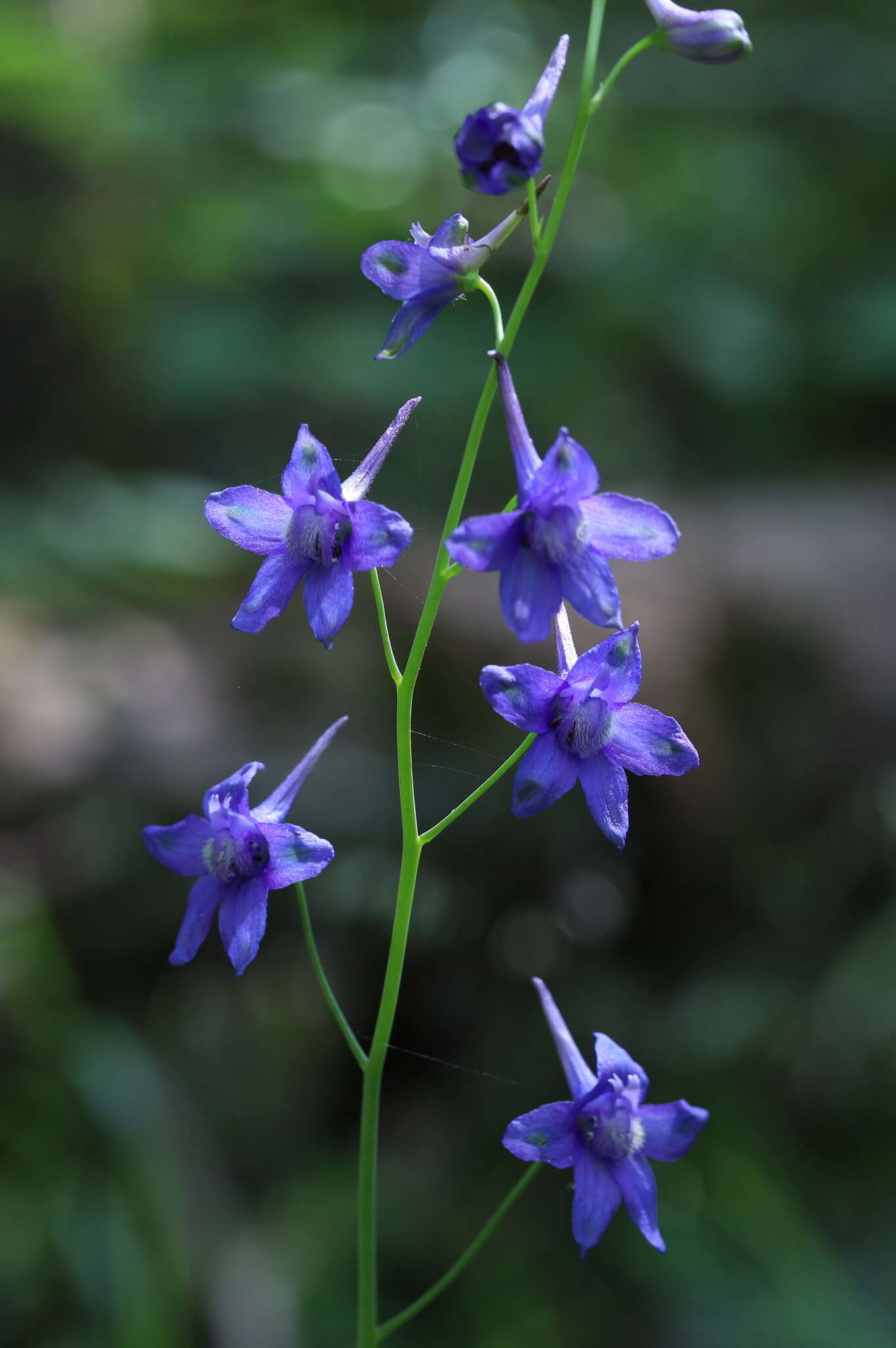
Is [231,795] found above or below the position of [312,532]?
below

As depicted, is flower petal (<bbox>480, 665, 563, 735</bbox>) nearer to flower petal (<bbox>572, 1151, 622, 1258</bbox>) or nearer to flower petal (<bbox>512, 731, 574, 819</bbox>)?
flower petal (<bbox>512, 731, 574, 819</bbox>)

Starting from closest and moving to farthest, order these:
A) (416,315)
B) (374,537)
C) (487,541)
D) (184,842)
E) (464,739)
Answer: (487,541)
(374,537)
(416,315)
(184,842)
(464,739)

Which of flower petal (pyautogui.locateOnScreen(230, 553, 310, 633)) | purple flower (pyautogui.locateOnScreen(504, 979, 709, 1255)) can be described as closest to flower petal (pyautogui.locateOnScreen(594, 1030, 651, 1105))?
purple flower (pyautogui.locateOnScreen(504, 979, 709, 1255))

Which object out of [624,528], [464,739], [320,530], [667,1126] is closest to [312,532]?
[320,530]

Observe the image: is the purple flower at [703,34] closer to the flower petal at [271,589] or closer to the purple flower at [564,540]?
the purple flower at [564,540]

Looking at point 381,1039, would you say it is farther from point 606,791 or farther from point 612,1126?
point 606,791

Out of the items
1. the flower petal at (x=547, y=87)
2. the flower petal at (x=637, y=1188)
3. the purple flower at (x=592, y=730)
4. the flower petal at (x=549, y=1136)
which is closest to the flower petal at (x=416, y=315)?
the flower petal at (x=547, y=87)
